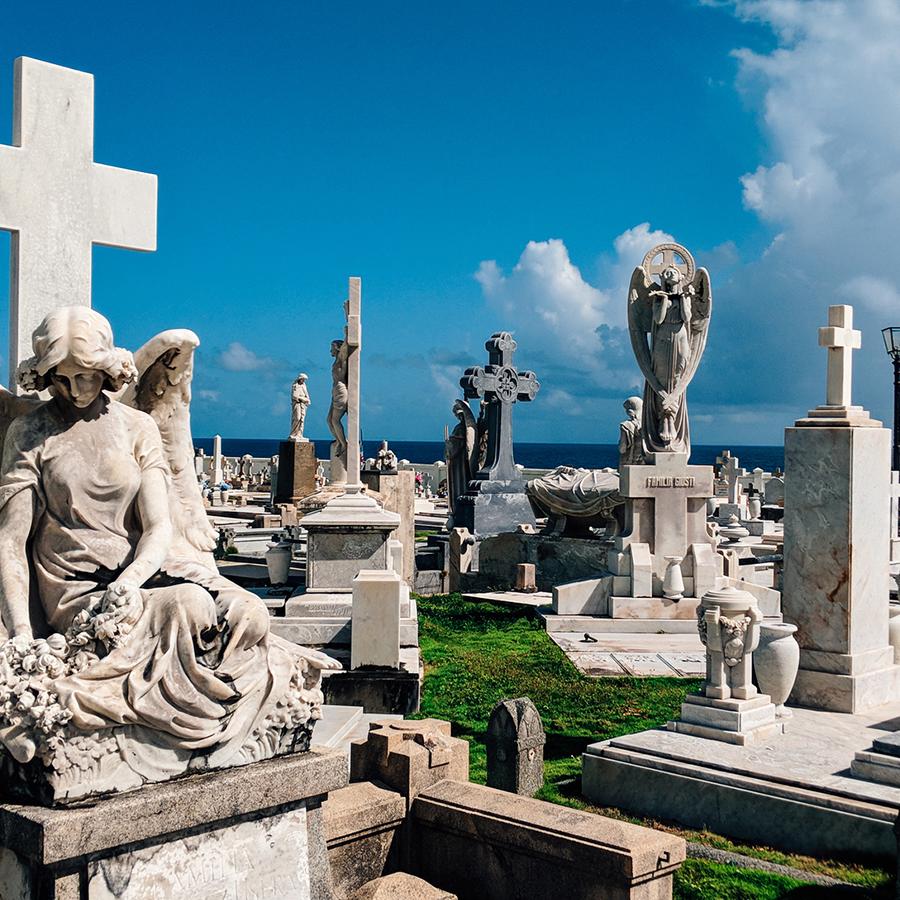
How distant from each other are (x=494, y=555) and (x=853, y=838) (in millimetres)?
11461

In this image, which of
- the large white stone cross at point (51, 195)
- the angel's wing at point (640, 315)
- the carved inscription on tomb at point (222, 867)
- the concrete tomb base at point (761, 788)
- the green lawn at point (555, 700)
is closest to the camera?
the carved inscription on tomb at point (222, 867)

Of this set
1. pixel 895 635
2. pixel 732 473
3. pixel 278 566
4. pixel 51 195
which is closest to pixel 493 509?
pixel 278 566

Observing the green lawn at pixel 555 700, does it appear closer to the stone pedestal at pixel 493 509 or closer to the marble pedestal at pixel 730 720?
the marble pedestal at pixel 730 720

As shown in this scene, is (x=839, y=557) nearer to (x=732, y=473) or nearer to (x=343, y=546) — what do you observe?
(x=343, y=546)

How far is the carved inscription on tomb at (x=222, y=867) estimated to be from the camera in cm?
325

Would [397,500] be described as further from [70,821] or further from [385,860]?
[70,821]

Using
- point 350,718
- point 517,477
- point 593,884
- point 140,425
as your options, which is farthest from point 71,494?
point 517,477

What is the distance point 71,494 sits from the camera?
142 inches

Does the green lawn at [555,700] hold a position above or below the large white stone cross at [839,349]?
below

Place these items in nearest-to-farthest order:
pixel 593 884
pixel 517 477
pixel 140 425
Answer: pixel 140 425, pixel 593 884, pixel 517 477

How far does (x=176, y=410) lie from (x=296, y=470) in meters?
22.0

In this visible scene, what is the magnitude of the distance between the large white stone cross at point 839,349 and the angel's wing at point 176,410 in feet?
18.8

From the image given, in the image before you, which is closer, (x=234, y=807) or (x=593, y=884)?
(x=234, y=807)

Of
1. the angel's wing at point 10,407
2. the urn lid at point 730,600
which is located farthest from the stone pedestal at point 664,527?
the angel's wing at point 10,407
